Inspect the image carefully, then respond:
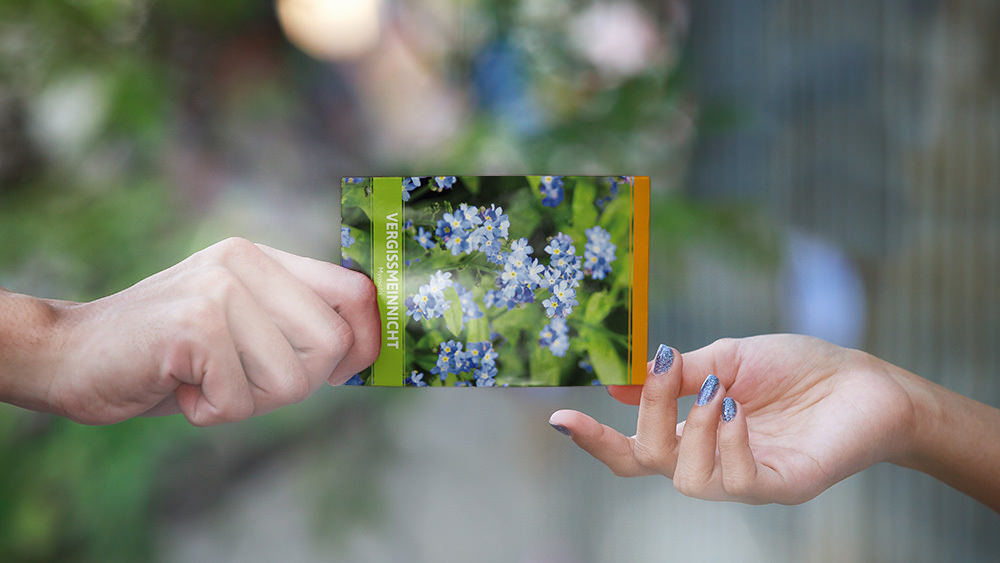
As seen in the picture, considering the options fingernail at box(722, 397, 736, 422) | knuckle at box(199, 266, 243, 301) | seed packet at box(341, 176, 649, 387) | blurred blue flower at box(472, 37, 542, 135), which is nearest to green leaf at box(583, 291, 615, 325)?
seed packet at box(341, 176, 649, 387)

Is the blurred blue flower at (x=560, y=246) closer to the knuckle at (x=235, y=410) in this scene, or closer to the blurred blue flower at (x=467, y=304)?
the blurred blue flower at (x=467, y=304)

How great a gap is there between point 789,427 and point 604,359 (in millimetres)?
172

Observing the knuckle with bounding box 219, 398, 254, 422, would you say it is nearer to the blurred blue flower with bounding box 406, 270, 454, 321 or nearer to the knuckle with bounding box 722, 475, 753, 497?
the blurred blue flower with bounding box 406, 270, 454, 321

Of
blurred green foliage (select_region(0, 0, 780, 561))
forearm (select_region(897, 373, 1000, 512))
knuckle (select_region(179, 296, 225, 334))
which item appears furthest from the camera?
blurred green foliage (select_region(0, 0, 780, 561))

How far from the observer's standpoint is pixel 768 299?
30.0 inches

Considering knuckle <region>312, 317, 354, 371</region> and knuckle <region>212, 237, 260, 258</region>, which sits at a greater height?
knuckle <region>212, 237, 260, 258</region>

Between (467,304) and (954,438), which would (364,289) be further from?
(954,438)

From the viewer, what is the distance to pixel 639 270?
0.45 metres

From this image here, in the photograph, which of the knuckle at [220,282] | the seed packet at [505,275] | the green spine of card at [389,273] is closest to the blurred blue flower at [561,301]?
the seed packet at [505,275]

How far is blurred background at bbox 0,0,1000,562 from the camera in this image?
0.73 metres

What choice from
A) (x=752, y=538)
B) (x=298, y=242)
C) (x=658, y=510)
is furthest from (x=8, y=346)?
(x=752, y=538)

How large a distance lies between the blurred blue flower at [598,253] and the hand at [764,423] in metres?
0.08

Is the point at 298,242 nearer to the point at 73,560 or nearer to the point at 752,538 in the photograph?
the point at 73,560

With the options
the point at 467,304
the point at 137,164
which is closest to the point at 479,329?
the point at 467,304
